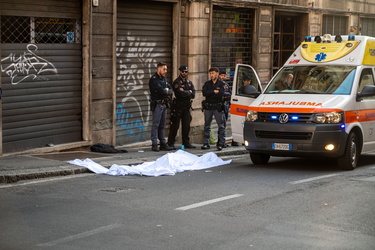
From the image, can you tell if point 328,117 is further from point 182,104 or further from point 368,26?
point 368,26

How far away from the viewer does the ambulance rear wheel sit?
14391 millimetres

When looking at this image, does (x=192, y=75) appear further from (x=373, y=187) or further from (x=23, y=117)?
(x=373, y=187)

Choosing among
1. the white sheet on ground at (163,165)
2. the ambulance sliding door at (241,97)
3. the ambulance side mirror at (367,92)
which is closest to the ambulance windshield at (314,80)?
the ambulance side mirror at (367,92)

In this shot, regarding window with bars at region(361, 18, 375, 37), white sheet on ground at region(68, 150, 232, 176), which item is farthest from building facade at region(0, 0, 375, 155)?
window with bars at region(361, 18, 375, 37)

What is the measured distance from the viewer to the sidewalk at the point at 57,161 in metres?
12.2

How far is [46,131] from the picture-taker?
1559 centimetres

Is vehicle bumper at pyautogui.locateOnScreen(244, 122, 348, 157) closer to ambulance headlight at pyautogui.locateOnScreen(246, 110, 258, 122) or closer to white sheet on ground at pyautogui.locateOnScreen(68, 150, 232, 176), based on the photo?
ambulance headlight at pyautogui.locateOnScreen(246, 110, 258, 122)

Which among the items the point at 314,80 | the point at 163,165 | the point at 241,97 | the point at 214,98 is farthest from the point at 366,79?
the point at 163,165

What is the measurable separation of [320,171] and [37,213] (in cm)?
608

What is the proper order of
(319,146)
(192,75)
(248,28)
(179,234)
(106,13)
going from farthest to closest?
(248,28)
(192,75)
(106,13)
(319,146)
(179,234)

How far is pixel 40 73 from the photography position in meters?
15.4

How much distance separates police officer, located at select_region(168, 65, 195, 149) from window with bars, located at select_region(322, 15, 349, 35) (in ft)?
38.3

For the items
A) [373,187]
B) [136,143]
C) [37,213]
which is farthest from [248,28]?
[37,213]

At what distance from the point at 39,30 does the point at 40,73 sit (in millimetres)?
870
